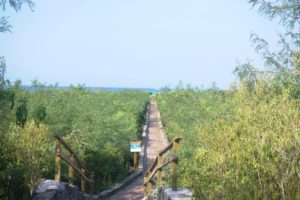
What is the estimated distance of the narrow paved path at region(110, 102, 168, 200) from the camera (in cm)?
1316

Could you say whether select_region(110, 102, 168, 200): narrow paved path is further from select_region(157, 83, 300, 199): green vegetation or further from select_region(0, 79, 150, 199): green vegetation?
select_region(157, 83, 300, 199): green vegetation

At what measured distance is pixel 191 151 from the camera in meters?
10.4

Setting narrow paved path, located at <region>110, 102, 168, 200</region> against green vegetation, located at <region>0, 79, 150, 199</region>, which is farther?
narrow paved path, located at <region>110, 102, 168, 200</region>

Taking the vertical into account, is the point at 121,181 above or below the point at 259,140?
below

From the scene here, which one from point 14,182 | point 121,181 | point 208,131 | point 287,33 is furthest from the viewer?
point 121,181

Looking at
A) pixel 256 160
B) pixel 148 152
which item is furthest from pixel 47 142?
pixel 148 152

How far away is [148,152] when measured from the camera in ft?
74.3

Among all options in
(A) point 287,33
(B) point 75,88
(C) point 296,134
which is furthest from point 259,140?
(B) point 75,88

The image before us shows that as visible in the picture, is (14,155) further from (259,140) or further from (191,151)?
(191,151)

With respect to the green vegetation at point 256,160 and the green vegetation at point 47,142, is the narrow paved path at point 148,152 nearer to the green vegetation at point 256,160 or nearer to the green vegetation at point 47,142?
the green vegetation at point 47,142

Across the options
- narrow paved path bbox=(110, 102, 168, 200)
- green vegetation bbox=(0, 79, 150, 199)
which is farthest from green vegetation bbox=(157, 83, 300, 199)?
narrow paved path bbox=(110, 102, 168, 200)

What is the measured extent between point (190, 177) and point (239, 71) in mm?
4076

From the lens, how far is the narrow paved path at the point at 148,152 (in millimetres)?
13156

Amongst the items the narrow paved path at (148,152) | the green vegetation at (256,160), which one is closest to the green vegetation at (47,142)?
the narrow paved path at (148,152)
